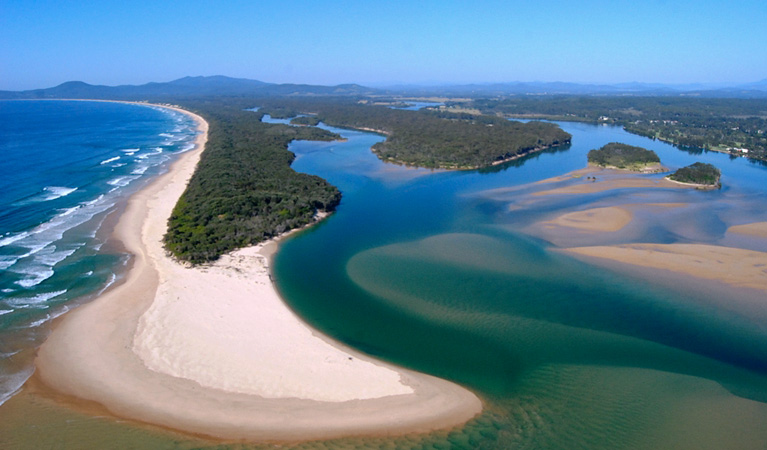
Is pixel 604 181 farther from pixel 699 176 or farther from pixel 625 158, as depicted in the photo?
pixel 625 158

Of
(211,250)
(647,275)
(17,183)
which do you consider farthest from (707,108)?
(17,183)

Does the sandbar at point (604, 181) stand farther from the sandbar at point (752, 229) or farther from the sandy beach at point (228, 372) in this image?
the sandy beach at point (228, 372)

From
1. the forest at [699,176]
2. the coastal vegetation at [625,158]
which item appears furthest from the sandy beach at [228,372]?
the coastal vegetation at [625,158]

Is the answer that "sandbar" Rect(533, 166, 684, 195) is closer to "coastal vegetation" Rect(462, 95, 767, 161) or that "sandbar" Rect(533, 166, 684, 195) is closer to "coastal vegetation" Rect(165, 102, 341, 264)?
"coastal vegetation" Rect(165, 102, 341, 264)

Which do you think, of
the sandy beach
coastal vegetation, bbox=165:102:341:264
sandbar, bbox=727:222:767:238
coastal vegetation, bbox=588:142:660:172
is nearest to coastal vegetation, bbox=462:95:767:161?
coastal vegetation, bbox=588:142:660:172

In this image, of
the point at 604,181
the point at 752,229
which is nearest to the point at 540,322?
the point at 752,229
